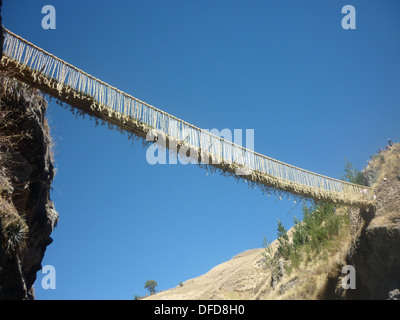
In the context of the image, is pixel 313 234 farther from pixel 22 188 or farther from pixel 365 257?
pixel 22 188

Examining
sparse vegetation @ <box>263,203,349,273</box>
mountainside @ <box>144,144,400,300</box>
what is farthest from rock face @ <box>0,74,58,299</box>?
sparse vegetation @ <box>263,203,349,273</box>

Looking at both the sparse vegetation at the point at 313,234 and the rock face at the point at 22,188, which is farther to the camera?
the sparse vegetation at the point at 313,234

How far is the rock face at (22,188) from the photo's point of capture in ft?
23.1

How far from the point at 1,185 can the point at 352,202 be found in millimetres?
11638

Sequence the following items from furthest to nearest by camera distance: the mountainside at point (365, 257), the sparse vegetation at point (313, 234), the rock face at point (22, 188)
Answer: the sparse vegetation at point (313, 234) < the mountainside at point (365, 257) < the rock face at point (22, 188)

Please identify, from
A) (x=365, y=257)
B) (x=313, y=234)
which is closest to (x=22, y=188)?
(x=365, y=257)

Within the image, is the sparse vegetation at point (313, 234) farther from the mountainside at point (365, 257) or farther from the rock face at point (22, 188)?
the rock face at point (22, 188)

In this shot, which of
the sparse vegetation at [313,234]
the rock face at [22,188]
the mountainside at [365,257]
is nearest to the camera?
the rock face at [22,188]

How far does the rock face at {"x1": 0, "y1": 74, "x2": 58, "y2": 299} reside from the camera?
7.05 metres

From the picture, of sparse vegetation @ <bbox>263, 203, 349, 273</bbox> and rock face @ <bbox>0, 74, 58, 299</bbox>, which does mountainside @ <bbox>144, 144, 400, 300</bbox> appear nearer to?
sparse vegetation @ <bbox>263, 203, 349, 273</bbox>

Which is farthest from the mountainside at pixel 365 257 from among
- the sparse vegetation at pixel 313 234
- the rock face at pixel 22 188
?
the rock face at pixel 22 188
